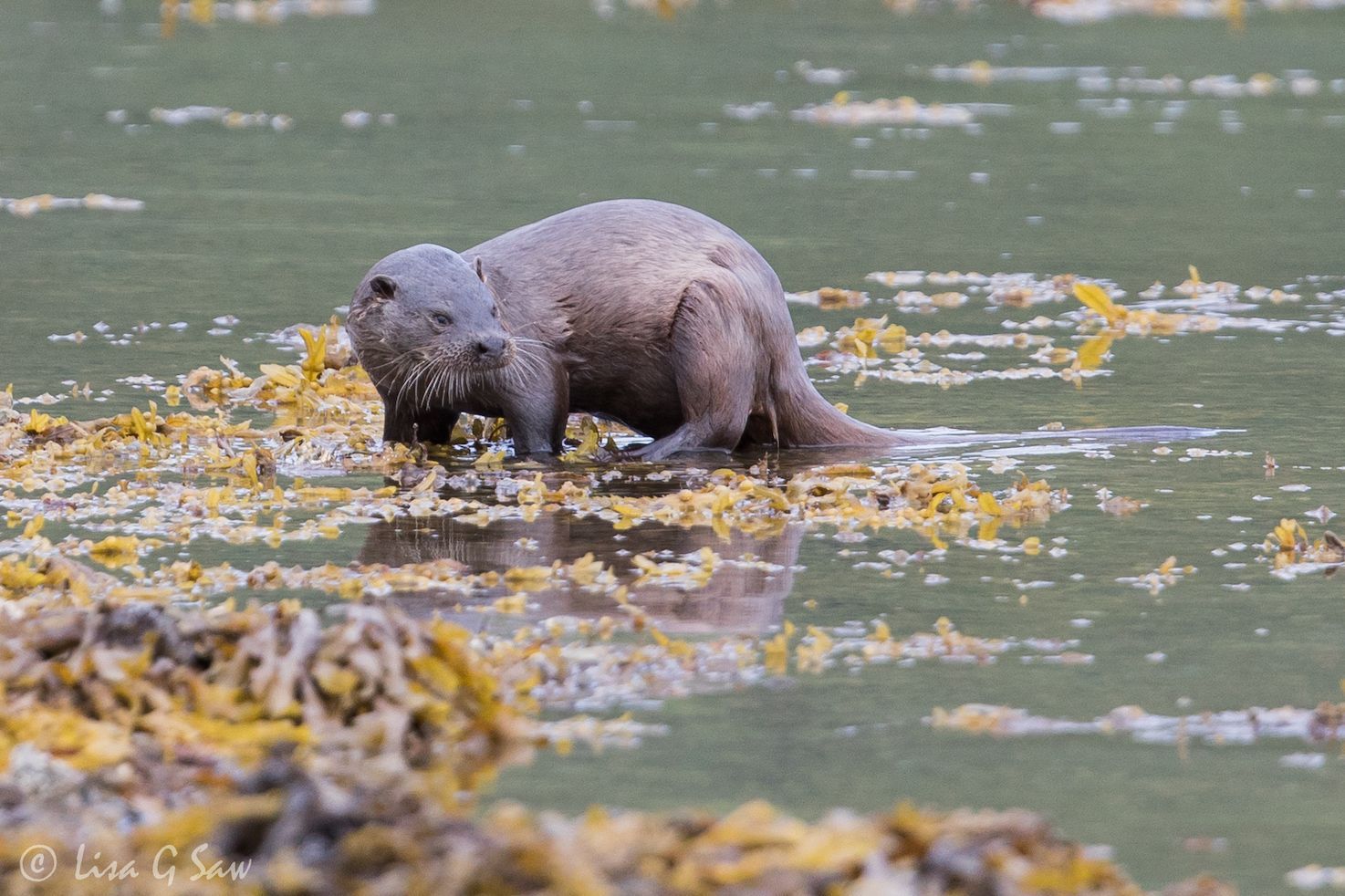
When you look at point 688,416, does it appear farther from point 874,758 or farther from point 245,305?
point 245,305

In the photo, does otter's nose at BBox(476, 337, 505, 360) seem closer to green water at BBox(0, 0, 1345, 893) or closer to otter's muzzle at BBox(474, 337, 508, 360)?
otter's muzzle at BBox(474, 337, 508, 360)

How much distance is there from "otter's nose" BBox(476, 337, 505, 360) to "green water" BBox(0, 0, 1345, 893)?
85 centimetres

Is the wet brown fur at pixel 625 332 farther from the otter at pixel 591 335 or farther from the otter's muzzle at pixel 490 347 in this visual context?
the otter's muzzle at pixel 490 347

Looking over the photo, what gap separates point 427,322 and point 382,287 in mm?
214

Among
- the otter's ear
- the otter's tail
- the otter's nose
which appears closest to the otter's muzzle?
the otter's nose

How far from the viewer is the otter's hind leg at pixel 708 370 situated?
22.8ft

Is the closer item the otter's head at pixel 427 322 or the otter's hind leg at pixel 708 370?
the otter's head at pixel 427 322

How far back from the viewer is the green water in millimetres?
4105

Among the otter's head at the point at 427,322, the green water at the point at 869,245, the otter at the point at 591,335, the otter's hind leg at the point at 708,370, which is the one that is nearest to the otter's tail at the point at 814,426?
the otter at the point at 591,335

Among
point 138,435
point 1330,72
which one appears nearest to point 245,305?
point 138,435

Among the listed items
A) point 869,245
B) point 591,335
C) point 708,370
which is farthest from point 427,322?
point 869,245

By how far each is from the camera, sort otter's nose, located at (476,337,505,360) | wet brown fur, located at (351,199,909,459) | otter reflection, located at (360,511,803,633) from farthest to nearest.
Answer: wet brown fur, located at (351,199,909,459) < otter's nose, located at (476,337,505,360) < otter reflection, located at (360,511,803,633)

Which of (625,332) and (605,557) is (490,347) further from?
(605,557)

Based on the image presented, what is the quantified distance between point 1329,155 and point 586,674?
11.7 meters
